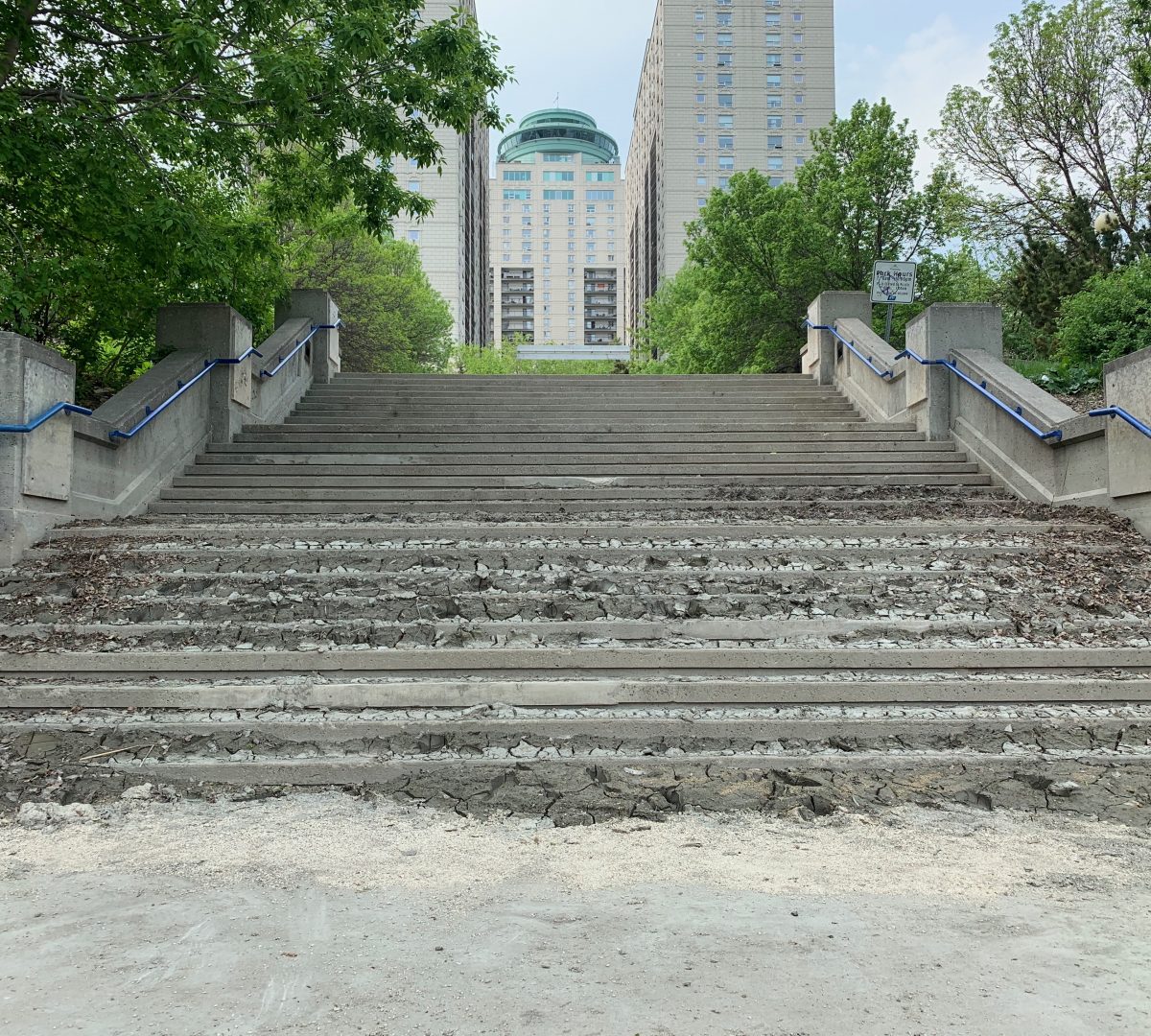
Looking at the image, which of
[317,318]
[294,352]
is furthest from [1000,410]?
[317,318]

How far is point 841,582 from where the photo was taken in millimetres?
6398

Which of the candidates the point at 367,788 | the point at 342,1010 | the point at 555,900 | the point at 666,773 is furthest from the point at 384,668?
the point at 342,1010

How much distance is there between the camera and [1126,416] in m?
7.35

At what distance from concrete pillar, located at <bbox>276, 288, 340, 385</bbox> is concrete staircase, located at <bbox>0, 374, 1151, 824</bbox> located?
6.22 metres

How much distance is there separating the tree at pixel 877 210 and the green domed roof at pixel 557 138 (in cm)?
16126

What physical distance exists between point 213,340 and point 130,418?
2.52 m

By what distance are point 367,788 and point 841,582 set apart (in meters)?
3.78

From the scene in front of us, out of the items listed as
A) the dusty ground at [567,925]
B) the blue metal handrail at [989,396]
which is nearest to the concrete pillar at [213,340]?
the dusty ground at [567,925]

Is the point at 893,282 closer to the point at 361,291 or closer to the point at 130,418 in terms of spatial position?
the point at 130,418

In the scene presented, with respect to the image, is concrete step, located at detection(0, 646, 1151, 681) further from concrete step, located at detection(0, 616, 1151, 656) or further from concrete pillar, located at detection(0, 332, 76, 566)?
concrete pillar, located at detection(0, 332, 76, 566)

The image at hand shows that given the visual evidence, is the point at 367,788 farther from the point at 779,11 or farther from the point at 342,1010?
the point at 779,11

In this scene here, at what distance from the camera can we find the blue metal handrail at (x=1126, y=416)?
7.19m

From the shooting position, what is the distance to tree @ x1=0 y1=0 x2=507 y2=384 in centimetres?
834

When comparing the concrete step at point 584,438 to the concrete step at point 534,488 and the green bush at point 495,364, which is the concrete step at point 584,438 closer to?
the concrete step at point 534,488
